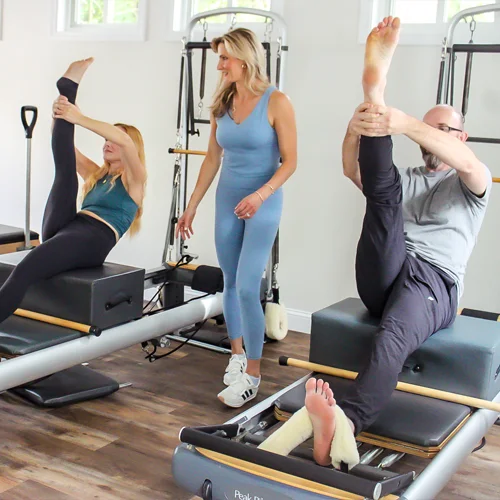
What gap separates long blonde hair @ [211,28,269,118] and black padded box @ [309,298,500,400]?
2.87 feet

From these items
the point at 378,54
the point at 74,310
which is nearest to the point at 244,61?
the point at 378,54

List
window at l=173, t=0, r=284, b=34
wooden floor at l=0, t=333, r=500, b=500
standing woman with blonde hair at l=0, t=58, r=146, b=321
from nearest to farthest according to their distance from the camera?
wooden floor at l=0, t=333, r=500, b=500, standing woman with blonde hair at l=0, t=58, r=146, b=321, window at l=173, t=0, r=284, b=34

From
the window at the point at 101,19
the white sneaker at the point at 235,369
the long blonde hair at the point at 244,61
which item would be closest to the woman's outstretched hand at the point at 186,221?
the long blonde hair at the point at 244,61

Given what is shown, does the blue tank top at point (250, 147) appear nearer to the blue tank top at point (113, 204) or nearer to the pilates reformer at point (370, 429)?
the blue tank top at point (113, 204)

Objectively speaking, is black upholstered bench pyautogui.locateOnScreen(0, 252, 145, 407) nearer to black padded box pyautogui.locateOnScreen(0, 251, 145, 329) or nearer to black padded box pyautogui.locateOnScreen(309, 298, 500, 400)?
black padded box pyautogui.locateOnScreen(0, 251, 145, 329)

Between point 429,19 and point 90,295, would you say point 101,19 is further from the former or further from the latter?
point 90,295

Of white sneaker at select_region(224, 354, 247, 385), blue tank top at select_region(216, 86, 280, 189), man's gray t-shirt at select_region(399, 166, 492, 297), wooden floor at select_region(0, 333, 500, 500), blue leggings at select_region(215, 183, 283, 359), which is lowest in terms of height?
wooden floor at select_region(0, 333, 500, 500)

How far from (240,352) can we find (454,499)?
3.56 ft

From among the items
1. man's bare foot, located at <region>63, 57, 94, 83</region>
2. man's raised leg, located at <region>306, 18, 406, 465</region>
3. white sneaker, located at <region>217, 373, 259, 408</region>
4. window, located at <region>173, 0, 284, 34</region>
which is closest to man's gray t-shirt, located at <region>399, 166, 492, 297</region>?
man's raised leg, located at <region>306, 18, 406, 465</region>

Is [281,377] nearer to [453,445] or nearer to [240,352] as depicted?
[240,352]

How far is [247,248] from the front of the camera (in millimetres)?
2723

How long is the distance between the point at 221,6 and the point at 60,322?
2.18 metres

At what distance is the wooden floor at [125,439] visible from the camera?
2129 millimetres

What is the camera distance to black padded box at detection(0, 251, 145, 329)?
271 cm
